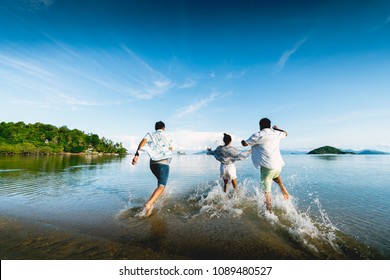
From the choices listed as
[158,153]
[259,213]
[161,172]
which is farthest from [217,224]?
[158,153]

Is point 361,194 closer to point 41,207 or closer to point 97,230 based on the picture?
point 97,230

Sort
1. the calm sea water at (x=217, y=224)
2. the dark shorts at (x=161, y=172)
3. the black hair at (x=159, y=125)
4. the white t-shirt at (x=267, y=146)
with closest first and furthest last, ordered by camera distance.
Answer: the calm sea water at (x=217, y=224)
the white t-shirt at (x=267, y=146)
the dark shorts at (x=161, y=172)
the black hair at (x=159, y=125)

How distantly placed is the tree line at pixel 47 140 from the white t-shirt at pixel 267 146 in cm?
8300

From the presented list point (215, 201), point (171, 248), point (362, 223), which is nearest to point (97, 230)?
point (171, 248)

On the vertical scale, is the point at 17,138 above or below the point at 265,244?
above

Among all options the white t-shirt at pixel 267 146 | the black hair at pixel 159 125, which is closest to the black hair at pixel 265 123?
the white t-shirt at pixel 267 146

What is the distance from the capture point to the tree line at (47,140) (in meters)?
74.2

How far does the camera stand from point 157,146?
5.85 m

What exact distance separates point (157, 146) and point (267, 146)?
3127 mm

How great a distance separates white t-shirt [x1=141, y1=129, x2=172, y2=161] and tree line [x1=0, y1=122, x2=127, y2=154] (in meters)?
80.6

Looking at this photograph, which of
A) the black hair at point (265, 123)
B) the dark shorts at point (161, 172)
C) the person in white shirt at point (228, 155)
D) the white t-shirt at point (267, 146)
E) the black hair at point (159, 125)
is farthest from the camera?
the person in white shirt at point (228, 155)

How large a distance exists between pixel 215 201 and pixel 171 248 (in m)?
3.75

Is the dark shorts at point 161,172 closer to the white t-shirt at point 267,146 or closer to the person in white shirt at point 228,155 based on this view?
the white t-shirt at point 267,146

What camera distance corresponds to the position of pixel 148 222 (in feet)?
16.1
